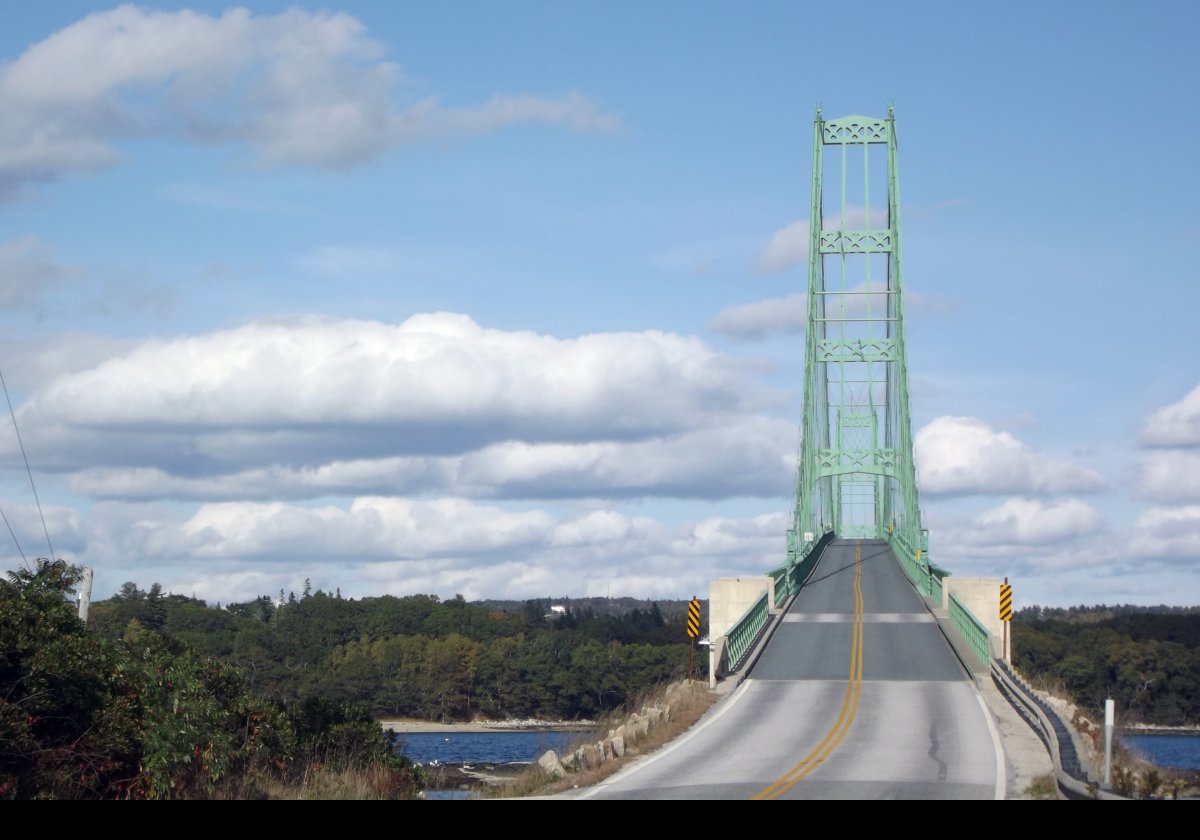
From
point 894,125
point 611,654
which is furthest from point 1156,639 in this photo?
point 894,125

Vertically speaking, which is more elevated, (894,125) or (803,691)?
(894,125)

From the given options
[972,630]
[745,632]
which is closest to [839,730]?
[745,632]

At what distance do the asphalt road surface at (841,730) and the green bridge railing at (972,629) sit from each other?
698 millimetres

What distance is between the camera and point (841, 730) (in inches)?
933

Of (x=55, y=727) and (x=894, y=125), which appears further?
(x=894, y=125)

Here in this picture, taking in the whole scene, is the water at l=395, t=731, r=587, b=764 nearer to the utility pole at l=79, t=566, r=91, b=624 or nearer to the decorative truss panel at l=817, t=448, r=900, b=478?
the decorative truss panel at l=817, t=448, r=900, b=478

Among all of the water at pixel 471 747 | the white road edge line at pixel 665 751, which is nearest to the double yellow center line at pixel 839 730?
the white road edge line at pixel 665 751

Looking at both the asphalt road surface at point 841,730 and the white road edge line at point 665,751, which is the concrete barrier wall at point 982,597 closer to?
the asphalt road surface at point 841,730

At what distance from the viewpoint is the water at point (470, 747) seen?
78.3 metres

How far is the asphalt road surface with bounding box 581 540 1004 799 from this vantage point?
17.8m

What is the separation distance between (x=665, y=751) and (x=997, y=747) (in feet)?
17.5
